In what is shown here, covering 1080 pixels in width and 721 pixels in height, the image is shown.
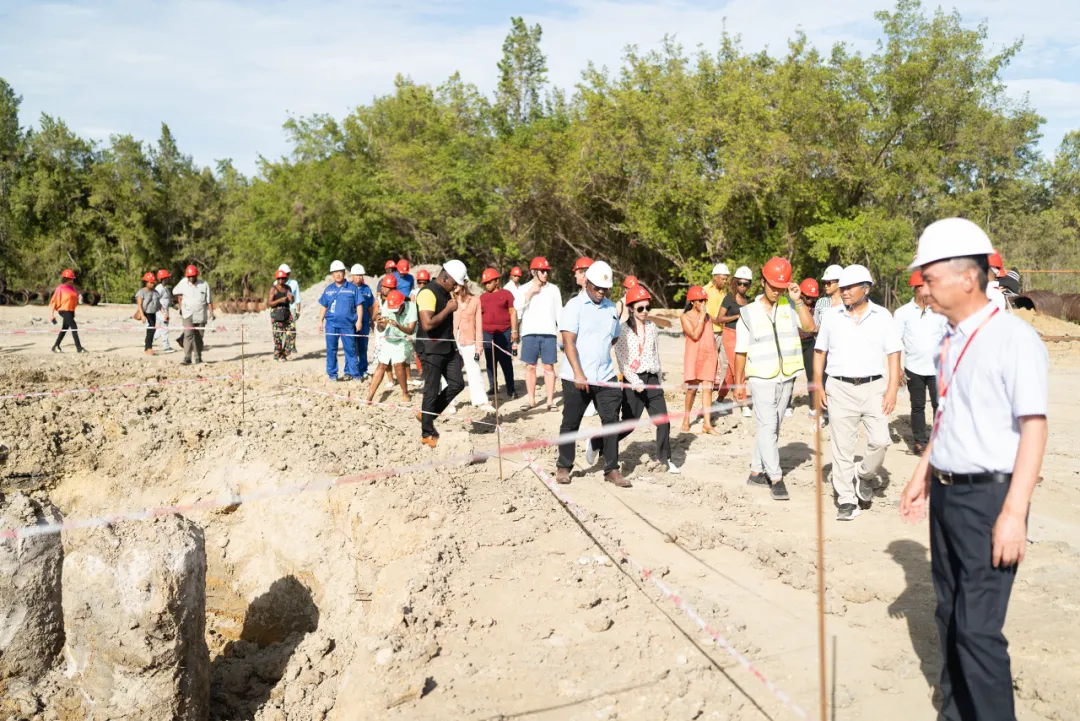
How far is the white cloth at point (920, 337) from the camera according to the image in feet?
24.8

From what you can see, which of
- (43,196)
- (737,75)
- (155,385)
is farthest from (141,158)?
→ (155,385)

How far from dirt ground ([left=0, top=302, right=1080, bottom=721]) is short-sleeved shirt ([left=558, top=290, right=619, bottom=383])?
40.1 inches

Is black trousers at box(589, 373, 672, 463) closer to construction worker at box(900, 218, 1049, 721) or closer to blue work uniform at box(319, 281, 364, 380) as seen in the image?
construction worker at box(900, 218, 1049, 721)

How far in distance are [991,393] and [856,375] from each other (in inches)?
121

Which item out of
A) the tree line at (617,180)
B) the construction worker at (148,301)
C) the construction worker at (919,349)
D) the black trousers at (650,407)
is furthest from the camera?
the tree line at (617,180)

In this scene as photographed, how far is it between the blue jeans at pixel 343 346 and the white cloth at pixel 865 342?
24.6 feet

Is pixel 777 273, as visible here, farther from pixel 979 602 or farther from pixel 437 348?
pixel 979 602

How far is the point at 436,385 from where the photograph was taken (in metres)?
8.12

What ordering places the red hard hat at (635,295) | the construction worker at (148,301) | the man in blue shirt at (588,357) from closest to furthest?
1. the man in blue shirt at (588,357)
2. the red hard hat at (635,295)
3. the construction worker at (148,301)

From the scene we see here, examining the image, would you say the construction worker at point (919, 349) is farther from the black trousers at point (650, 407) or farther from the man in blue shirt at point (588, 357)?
the man in blue shirt at point (588, 357)

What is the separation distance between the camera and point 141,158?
4547 centimetres

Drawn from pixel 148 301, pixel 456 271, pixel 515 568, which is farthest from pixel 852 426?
pixel 148 301

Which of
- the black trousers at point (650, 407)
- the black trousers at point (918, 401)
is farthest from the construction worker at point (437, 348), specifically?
the black trousers at point (918, 401)

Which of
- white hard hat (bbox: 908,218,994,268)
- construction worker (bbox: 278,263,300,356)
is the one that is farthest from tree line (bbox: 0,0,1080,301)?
white hard hat (bbox: 908,218,994,268)
